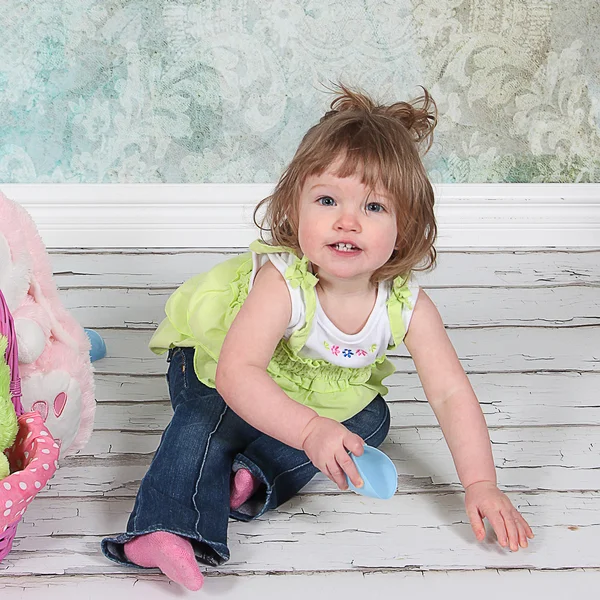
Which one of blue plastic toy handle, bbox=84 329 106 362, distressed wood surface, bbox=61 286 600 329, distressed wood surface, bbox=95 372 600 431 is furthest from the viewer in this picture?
distressed wood surface, bbox=61 286 600 329

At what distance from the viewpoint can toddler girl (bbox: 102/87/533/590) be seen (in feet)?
3.30

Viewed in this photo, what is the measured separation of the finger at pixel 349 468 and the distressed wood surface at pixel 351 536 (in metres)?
0.14

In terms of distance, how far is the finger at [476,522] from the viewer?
3.36 ft

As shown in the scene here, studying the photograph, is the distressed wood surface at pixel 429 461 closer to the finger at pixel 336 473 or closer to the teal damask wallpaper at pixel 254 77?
the finger at pixel 336 473

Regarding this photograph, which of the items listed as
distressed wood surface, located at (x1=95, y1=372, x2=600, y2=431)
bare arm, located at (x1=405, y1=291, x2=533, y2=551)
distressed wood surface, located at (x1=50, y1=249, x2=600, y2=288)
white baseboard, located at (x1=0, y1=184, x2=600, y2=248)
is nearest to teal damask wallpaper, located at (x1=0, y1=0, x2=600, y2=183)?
white baseboard, located at (x1=0, y1=184, x2=600, y2=248)

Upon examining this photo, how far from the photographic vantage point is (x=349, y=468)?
939 mm

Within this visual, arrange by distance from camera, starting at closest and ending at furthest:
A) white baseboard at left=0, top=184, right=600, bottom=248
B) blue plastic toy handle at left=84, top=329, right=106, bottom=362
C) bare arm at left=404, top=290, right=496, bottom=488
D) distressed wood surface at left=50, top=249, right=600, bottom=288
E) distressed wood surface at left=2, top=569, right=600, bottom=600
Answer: distressed wood surface at left=2, top=569, right=600, bottom=600, bare arm at left=404, top=290, right=496, bottom=488, blue plastic toy handle at left=84, top=329, right=106, bottom=362, distressed wood surface at left=50, top=249, right=600, bottom=288, white baseboard at left=0, top=184, right=600, bottom=248

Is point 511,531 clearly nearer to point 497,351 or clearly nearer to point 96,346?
point 497,351

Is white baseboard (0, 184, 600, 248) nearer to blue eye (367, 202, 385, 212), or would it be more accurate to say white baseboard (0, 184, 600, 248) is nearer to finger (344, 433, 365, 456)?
blue eye (367, 202, 385, 212)

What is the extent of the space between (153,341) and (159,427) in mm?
131

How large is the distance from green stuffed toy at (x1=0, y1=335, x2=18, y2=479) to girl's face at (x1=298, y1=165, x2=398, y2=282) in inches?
14.3

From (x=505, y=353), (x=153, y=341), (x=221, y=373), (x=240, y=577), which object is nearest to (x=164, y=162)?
(x=153, y=341)

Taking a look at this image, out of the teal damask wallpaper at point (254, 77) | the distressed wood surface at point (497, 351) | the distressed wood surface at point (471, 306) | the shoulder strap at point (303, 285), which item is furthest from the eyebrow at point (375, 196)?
the teal damask wallpaper at point (254, 77)

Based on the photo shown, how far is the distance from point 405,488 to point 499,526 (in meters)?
0.17
